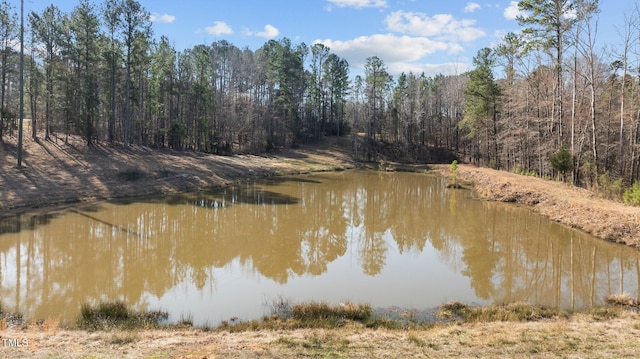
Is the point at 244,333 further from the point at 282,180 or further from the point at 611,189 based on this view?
the point at 282,180

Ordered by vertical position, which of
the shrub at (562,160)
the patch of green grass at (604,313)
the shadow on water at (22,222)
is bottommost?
the patch of green grass at (604,313)

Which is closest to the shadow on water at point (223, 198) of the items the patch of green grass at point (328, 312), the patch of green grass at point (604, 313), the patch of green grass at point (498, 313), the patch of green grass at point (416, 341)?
the patch of green grass at point (328, 312)

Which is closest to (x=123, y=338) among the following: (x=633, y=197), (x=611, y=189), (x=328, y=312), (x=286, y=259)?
(x=328, y=312)

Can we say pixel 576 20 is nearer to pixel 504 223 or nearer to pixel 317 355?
pixel 504 223

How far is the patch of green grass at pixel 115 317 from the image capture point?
24.7 ft

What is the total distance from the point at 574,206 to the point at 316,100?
153 ft

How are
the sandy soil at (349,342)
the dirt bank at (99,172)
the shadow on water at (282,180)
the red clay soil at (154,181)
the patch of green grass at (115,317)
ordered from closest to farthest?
the sandy soil at (349,342) < the patch of green grass at (115,317) < the red clay soil at (154,181) < the dirt bank at (99,172) < the shadow on water at (282,180)

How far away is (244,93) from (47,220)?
41.2 m

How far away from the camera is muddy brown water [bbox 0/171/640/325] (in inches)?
373

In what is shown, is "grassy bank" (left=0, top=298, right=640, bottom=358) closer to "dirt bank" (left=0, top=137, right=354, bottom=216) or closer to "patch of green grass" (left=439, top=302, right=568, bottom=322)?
"patch of green grass" (left=439, top=302, right=568, bottom=322)

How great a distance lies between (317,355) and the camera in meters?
5.76

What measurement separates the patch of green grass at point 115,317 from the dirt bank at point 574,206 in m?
15.7

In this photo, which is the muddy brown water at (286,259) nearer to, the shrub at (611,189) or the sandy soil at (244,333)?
the sandy soil at (244,333)

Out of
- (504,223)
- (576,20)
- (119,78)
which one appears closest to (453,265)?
(504,223)
